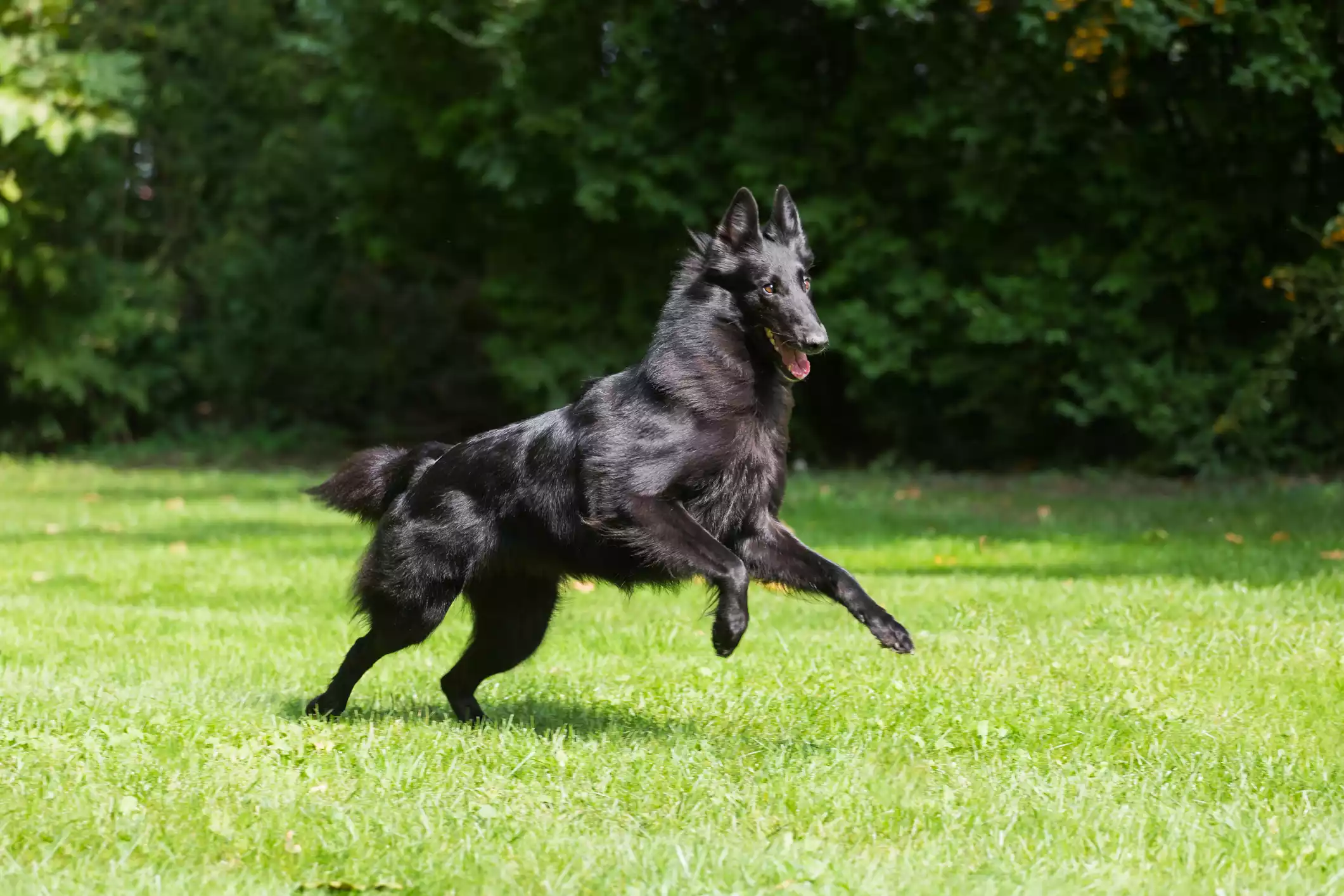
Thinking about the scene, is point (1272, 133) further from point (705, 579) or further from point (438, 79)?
point (705, 579)

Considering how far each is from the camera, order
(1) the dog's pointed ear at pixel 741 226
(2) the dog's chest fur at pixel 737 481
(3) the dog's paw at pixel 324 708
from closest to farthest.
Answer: (2) the dog's chest fur at pixel 737 481, (1) the dog's pointed ear at pixel 741 226, (3) the dog's paw at pixel 324 708

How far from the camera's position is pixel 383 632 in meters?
5.29

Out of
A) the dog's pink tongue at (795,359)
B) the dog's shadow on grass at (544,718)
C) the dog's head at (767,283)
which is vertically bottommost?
the dog's shadow on grass at (544,718)

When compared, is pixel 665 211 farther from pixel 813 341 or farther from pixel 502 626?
pixel 813 341

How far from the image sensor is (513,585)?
212 inches

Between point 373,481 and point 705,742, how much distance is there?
5.10ft

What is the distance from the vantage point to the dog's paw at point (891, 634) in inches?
180

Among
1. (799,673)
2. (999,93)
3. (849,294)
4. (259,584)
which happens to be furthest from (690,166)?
(799,673)

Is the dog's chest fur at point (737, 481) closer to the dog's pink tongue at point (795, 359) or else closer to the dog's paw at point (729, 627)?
the dog's pink tongue at point (795, 359)

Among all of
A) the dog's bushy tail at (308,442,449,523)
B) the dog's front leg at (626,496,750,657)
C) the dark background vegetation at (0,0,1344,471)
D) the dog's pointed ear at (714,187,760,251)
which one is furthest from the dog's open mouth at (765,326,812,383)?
the dark background vegetation at (0,0,1344,471)

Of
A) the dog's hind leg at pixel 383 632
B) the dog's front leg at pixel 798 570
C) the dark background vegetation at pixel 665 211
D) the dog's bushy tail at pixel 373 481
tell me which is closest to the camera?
the dog's front leg at pixel 798 570

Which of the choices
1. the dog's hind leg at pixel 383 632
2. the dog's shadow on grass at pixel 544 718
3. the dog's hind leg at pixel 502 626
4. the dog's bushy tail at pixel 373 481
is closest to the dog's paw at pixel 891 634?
the dog's shadow on grass at pixel 544 718

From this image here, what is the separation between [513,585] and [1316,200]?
41.3ft

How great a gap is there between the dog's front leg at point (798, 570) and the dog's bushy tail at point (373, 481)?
1.23 metres
